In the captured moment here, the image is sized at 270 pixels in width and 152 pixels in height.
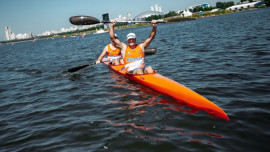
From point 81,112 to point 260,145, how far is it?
4.09 m

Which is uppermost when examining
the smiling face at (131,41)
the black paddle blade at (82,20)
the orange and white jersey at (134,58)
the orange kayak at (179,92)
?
the black paddle blade at (82,20)

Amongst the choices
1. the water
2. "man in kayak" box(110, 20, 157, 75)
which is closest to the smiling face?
"man in kayak" box(110, 20, 157, 75)

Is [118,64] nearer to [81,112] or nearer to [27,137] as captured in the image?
[81,112]

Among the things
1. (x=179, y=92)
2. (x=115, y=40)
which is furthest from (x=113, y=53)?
(x=179, y=92)

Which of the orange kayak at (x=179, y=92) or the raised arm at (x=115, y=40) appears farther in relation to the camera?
the raised arm at (x=115, y=40)

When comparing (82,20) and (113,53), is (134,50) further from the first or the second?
(113,53)

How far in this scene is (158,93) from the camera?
599 cm

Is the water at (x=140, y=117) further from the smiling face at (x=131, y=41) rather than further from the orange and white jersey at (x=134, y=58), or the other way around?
the smiling face at (x=131, y=41)

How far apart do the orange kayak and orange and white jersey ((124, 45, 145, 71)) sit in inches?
18.5

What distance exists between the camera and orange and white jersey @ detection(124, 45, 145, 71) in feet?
23.2

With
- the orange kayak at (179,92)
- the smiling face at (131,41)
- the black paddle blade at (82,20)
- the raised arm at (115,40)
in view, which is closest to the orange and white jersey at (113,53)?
the black paddle blade at (82,20)

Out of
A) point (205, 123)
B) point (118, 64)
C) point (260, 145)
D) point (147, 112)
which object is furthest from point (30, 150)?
point (118, 64)

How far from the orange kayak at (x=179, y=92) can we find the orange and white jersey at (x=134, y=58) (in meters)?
0.47

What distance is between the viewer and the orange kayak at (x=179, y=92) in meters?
4.28
